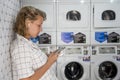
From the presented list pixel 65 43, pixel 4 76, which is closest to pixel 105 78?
pixel 65 43

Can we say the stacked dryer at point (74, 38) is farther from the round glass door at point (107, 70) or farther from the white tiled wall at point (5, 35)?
the white tiled wall at point (5, 35)

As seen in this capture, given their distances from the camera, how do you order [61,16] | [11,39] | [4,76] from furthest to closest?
[61,16] < [11,39] < [4,76]

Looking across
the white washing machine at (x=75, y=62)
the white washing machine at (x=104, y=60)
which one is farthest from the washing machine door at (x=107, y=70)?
the white washing machine at (x=75, y=62)

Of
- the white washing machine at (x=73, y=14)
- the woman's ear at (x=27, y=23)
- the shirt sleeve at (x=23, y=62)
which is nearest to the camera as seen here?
the shirt sleeve at (x=23, y=62)

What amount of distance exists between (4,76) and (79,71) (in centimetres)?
171

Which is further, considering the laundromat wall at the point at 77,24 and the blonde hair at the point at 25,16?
the laundromat wall at the point at 77,24

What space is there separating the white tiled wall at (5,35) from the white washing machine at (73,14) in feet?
4.29

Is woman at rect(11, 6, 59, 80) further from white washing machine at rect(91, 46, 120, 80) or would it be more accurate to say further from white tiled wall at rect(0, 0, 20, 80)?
white washing machine at rect(91, 46, 120, 80)

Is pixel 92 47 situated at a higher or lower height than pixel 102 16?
lower

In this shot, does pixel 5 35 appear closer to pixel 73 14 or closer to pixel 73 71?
pixel 73 14

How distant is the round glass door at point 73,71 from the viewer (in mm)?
3080

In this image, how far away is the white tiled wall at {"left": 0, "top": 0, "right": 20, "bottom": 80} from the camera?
152 centimetres

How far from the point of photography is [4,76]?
159 centimetres

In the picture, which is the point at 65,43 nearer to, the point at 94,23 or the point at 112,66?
the point at 94,23
